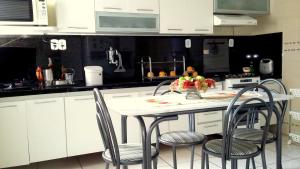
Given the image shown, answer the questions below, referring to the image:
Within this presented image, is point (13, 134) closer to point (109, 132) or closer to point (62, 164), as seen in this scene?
point (62, 164)

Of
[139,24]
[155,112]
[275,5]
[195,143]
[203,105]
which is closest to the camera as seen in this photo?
[155,112]

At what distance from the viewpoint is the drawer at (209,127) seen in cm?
361

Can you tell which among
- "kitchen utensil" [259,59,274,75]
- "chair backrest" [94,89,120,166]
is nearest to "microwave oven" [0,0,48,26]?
"chair backrest" [94,89,120,166]

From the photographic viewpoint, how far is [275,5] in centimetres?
412

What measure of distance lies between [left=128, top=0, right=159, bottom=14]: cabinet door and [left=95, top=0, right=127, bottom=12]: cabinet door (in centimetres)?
8

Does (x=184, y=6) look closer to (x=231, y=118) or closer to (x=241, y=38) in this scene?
(x=241, y=38)

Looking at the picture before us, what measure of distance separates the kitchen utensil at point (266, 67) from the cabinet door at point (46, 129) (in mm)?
2885

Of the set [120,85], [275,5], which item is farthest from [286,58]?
[120,85]

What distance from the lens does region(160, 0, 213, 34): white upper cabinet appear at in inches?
142

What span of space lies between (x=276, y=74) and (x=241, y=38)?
79cm

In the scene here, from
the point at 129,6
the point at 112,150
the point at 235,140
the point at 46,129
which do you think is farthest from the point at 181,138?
the point at 129,6

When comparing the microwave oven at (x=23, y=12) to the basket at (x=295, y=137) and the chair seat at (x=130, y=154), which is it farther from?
the basket at (x=295, y=137)

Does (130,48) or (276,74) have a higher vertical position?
(130,48)

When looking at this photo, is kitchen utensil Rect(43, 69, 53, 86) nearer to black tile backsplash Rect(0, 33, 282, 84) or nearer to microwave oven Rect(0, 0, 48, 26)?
black tile backsplash Rect(0, 33, 282, 84)
